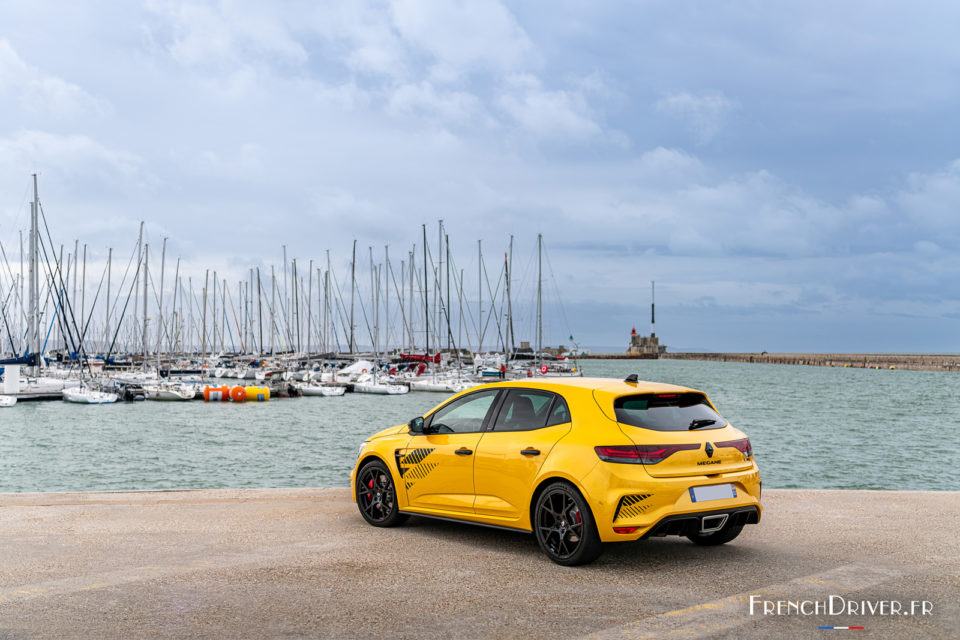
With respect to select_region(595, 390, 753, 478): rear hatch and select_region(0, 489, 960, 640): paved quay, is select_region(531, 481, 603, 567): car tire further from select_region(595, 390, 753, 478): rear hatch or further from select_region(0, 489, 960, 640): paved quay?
select_region(595, 390, 753, 478): rear hatch

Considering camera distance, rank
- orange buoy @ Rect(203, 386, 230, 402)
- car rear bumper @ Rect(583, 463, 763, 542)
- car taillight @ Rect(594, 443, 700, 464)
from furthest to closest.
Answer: orange buoy @ Rect(203, 386, 230, 402) → car taillight @ Rect(594, 443, 700, 464) → car rear bumper @ Rect(583, 463, 763, 542)

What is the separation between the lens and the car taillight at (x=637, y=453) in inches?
269

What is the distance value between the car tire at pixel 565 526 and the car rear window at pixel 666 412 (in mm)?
787

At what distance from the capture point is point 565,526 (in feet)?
→ 23.3

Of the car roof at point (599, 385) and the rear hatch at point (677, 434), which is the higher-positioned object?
the car roof at point (599, 385)

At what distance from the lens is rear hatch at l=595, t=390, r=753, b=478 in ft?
22.6

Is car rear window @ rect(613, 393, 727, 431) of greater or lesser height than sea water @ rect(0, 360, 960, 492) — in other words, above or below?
above

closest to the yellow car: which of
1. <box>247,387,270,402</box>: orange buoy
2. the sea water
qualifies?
the sea water

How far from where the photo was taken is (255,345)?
313 ft

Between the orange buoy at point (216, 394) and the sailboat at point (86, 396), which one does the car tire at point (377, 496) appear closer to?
the sailboat at point (86, 396)

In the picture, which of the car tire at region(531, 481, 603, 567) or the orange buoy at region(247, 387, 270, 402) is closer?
the car tire at region(531, 481, 603, 567)

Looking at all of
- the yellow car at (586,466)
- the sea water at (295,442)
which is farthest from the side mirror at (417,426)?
the sea water at (295,442)

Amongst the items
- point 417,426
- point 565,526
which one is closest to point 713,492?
point 565,526

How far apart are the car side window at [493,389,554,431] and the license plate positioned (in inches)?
55.5
